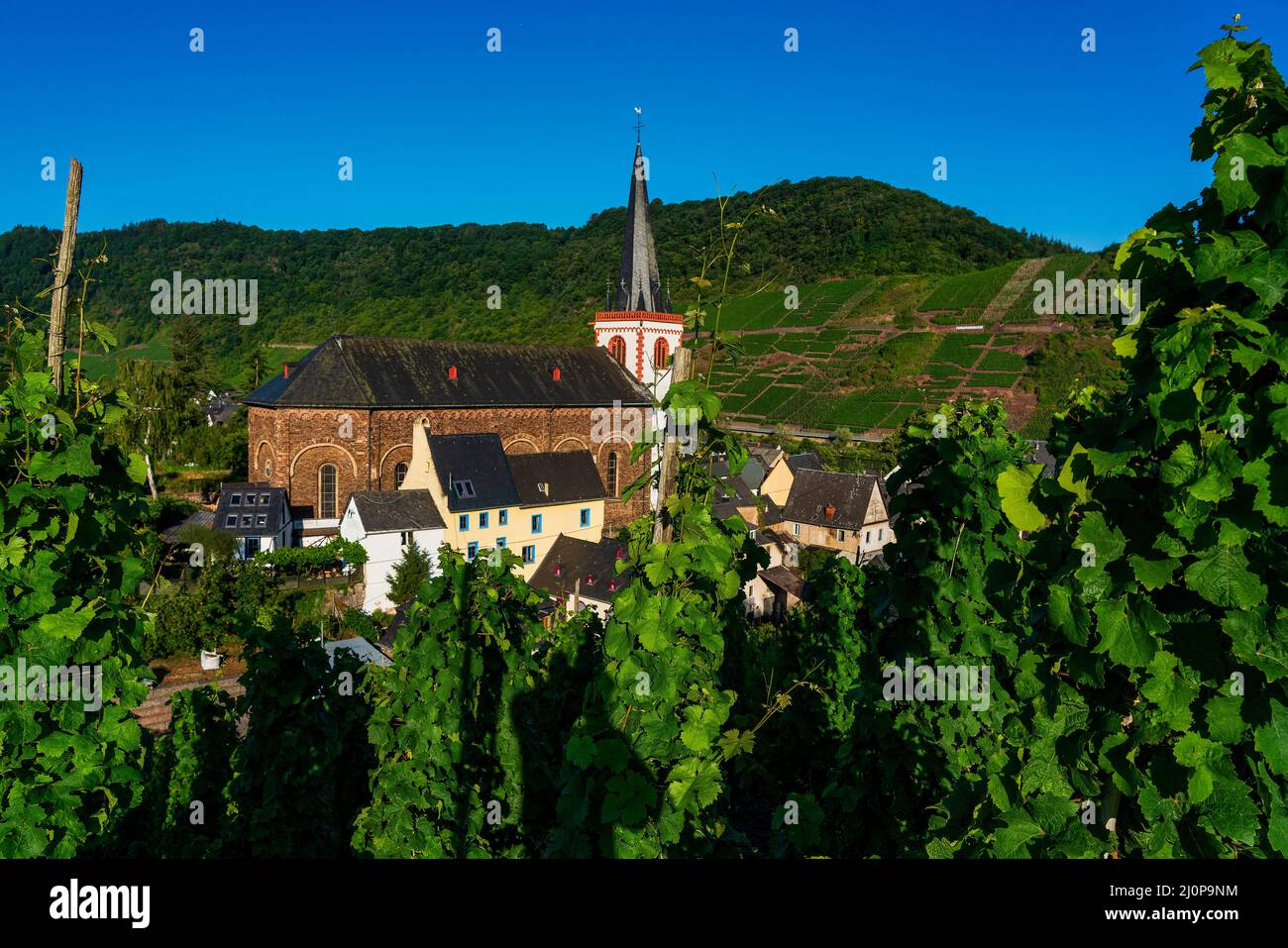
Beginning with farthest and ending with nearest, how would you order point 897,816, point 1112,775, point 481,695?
point 481,695 < point 897,816 < point 1112,775

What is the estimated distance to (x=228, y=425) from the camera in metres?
56.4

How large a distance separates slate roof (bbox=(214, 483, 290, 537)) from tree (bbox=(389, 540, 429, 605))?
23.5ft

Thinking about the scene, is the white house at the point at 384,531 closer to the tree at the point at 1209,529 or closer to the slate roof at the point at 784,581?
the slate roof at the point at 784,581

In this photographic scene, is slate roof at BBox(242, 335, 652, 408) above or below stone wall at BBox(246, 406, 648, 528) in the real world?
above

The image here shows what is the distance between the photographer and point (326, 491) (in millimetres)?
37469

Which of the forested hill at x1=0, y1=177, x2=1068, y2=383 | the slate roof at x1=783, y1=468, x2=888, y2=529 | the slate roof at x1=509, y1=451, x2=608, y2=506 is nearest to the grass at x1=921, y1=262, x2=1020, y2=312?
the forested hill at x1=0, y1=177, x2=1068, y2=383

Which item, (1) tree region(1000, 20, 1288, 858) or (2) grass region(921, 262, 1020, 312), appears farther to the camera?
(2) grass region(921, 262, 1020, 312)

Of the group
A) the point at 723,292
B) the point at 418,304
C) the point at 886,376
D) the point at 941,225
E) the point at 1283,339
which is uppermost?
the point at 941,225

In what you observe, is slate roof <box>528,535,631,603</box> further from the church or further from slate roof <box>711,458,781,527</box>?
slate roof <box>711,458,781,527</box>

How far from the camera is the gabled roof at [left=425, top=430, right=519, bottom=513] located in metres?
33.0

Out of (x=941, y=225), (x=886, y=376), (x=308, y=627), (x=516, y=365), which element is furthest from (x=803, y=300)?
(x=308, y=627)

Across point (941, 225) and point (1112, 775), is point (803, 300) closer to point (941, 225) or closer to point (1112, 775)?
point (941, 225)

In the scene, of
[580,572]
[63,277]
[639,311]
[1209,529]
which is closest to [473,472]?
[580,572]
